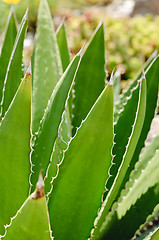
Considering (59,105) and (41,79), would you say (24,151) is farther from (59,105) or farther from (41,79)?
(41,79)

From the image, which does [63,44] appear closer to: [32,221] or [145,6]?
[32,221]

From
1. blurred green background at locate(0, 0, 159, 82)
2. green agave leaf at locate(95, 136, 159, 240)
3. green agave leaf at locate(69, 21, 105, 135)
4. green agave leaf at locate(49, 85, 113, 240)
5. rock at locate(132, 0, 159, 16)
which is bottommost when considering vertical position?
green agave leaf at locate(95, 136, 159, 240)

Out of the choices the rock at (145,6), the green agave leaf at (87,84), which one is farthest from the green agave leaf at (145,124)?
the rock at (145,6)

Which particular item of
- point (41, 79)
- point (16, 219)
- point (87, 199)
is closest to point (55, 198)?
point (87, 199)

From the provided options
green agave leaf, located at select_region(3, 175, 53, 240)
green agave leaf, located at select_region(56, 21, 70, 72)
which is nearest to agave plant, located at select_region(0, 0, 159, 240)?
green agave leaf, located at select_region(3, 175, 53, 240)

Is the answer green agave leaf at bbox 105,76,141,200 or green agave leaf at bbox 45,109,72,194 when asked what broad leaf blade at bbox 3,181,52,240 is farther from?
green agave leaf at bbox 105,76,141,200

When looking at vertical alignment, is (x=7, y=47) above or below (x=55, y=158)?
above

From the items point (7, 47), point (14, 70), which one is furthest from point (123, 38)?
point (14, 70)

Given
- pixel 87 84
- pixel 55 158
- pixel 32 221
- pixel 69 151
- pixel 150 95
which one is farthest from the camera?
pixel 87 84
